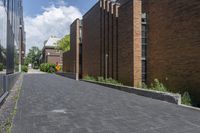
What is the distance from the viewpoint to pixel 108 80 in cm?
1755

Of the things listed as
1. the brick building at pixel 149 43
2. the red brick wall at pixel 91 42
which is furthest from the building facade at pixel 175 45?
the red brick wall at pixel 91 42

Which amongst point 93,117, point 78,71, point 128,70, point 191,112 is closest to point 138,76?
point 128,70

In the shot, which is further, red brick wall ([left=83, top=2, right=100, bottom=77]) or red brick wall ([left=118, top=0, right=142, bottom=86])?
red brick wall ([left=83, top=2, right=100, bottom=77])

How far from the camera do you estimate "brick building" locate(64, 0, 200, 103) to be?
33.7ft

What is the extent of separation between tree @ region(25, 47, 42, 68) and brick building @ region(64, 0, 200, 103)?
86.7 metres

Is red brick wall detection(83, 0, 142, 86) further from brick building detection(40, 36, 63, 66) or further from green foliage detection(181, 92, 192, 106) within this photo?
brick building detection(40, 36, 63, 66)

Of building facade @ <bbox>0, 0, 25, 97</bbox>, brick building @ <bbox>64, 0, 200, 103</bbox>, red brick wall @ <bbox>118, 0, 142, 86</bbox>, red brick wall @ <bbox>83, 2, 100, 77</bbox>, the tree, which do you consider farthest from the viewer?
the tree

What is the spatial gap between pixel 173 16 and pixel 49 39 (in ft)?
234

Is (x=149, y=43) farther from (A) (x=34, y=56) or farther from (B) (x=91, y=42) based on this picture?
(A) (x=34, y=56)

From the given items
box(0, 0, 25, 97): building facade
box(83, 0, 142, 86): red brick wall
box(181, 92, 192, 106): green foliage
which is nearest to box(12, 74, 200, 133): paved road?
box(181, 92, 192, 106): green foliage

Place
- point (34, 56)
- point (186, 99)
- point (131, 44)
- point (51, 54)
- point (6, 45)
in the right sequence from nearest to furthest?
point (186, 99)
point (6, 45)
point (131, 44)
point (51, 54)
point (34, 56)

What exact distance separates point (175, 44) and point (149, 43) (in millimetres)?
2575

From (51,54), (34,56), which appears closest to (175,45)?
(51,54)

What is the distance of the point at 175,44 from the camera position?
11.2 meters
